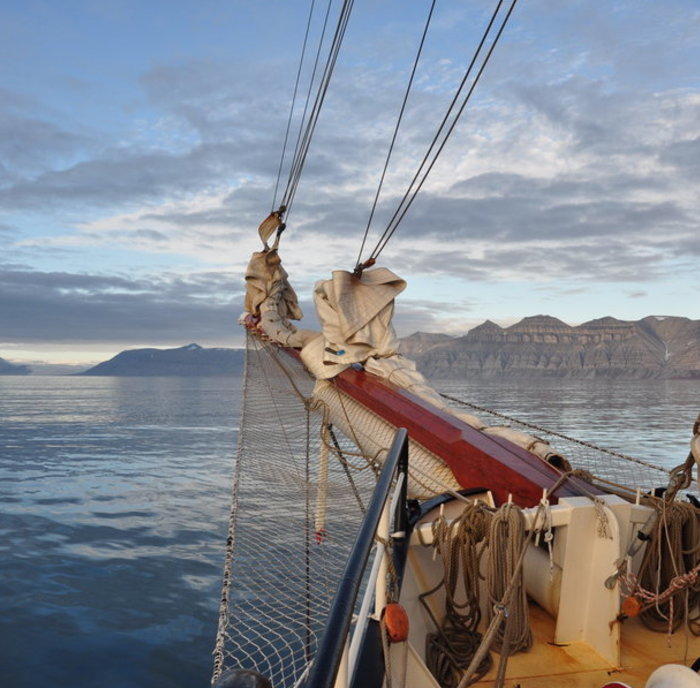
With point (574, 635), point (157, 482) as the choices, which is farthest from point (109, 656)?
point (157, 482)

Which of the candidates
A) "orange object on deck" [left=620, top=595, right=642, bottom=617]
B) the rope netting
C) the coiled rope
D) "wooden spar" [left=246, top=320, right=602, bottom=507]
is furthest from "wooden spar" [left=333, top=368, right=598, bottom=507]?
the rope netting

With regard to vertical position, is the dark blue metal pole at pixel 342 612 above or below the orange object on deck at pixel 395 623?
above

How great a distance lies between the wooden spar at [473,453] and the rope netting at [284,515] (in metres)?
1.32

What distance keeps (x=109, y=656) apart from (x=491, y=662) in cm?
449

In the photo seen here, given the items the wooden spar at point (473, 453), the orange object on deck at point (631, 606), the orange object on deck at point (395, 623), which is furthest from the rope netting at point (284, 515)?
the orange object on deck at point (395, 623)

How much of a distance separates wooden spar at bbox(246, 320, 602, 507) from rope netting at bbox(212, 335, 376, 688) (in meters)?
1.32

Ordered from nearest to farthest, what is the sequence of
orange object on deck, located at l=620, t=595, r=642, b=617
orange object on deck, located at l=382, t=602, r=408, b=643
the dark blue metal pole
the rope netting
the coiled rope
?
the dark blue metal pole
orange object on deck, located at l=382, t=602, r=408, b=643
the coiled rope
orange object on deck, located at l=620, t=595, r=642, b=617
the rope netting

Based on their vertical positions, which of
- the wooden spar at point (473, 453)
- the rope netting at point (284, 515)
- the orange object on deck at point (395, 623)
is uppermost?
the wooden spar at point (473, 453)

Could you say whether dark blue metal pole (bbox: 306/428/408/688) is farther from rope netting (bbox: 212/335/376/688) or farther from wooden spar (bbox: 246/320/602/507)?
rope netting (bbox: 212/335/376/688)

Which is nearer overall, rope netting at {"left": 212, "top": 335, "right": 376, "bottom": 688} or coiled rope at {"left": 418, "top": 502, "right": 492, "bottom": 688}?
coiled rope at {"left": 418, "top": 502, "right": 492, "bottom": 688}

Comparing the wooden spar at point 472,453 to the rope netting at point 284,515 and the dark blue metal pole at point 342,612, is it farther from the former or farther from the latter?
the dark blue metal pole at point 342,612

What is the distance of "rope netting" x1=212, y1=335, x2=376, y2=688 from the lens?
5.91m

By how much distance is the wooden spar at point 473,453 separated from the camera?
135 inches

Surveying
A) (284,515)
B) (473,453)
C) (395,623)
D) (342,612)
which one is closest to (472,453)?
(473,453)
